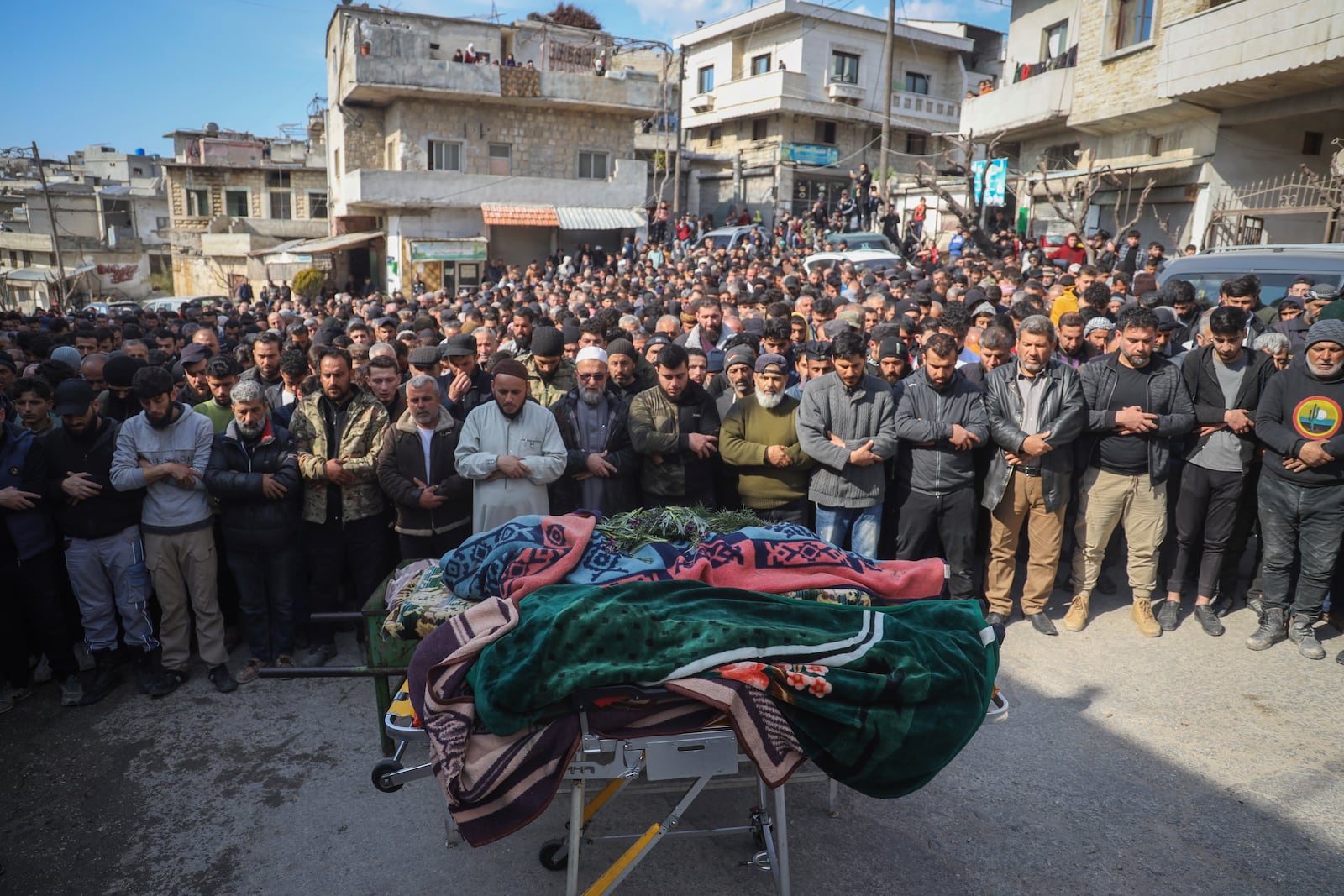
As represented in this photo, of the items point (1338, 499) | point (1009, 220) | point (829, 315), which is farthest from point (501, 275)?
point (1338, 499)

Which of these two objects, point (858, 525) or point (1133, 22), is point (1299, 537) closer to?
point (858, 525)

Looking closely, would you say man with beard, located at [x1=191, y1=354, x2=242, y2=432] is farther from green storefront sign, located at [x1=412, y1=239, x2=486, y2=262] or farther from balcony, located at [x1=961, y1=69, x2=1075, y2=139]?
green storefront sign, located at [x1=412, y1=239, x2=486, y2=262]

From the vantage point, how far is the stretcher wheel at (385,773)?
10.2ft

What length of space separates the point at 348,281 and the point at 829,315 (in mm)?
29852

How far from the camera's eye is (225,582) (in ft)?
18.8

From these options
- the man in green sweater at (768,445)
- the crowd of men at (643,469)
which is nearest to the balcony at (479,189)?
the crowd of men at (643,469)

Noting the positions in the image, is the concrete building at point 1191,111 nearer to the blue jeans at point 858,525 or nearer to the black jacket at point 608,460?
the blue jeans at point 858,525

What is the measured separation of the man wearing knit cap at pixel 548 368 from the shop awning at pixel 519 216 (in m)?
24.3

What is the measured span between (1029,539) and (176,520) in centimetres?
555

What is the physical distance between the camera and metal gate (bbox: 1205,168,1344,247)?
45.8 feet

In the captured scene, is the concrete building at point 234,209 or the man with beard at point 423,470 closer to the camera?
the man with beard at point 423,470

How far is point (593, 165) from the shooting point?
32469 millimetres

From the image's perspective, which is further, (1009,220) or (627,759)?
(1009,220)

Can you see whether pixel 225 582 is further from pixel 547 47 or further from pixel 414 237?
pixel 547 47
